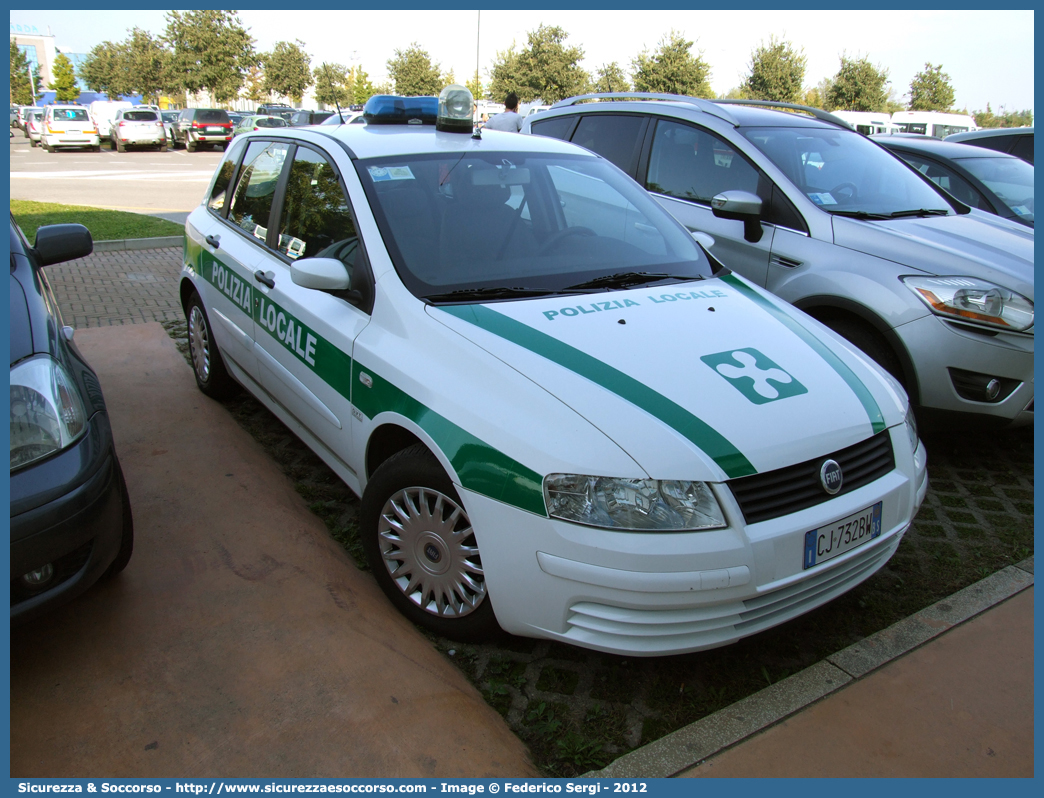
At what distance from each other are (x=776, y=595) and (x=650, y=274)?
1.48m

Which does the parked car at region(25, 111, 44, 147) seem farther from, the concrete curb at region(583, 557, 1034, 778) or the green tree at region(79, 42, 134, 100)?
the concrete curb at region(583, 557, 1034, 778)

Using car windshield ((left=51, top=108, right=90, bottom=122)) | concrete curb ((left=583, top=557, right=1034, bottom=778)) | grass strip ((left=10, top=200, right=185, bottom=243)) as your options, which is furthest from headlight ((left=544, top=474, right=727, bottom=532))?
car windshield ((left=51, top=108, right=90, bottom=122))

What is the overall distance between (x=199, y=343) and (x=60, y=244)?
1365 millimetres

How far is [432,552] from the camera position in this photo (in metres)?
2.61

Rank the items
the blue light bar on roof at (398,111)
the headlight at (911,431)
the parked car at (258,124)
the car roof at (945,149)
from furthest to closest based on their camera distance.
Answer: the car roof at (945,149) < the parked car at (258,124) < the blue light bar on roof at (398,111) < the headlight at (911,431)

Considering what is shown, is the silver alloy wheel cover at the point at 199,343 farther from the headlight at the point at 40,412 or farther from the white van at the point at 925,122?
the white van at the point at 925,122

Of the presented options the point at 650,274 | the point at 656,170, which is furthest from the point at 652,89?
the point at 650,274

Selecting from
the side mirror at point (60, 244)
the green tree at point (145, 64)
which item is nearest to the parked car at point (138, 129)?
the green tree at point (145, 64)

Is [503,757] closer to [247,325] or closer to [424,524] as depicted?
[424,524]

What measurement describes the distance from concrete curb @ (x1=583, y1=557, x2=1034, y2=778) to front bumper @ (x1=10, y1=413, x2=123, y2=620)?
1669mm

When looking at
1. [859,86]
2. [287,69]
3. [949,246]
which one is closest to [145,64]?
[287,69]

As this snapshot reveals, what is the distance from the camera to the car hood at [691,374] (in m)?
2.27

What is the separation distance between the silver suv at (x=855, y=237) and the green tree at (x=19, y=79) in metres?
70.7

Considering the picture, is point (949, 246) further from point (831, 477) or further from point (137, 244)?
point (137, 244)
